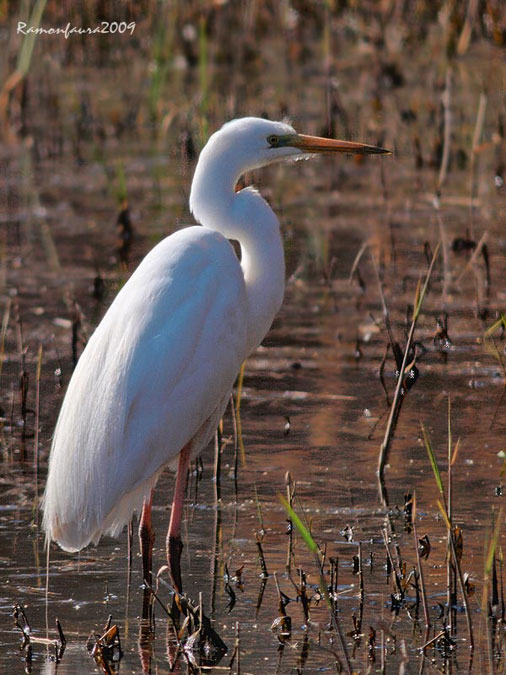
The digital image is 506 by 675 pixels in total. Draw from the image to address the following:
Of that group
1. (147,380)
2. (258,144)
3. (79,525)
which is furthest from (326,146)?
(79,525)

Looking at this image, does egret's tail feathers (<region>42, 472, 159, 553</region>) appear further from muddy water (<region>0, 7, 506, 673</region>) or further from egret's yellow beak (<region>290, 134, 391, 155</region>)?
egret's yellow beak (<region>290, 134, 391, 155</region>)

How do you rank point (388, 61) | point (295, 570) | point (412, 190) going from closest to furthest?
point (295, 570) → point (412, 190) → point (388, 61)

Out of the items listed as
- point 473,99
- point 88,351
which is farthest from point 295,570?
point 473,99

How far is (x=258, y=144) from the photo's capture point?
4789mm

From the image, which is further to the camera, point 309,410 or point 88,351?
point 309,410

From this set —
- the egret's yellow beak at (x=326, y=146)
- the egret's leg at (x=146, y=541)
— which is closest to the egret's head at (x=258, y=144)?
the egret's yellow beak at (x=326, y=146)

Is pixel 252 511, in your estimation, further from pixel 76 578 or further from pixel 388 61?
pixel 388 61

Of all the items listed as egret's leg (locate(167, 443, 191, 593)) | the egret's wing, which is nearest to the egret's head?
the egret's wing

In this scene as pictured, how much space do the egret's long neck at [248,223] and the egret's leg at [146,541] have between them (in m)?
0.74

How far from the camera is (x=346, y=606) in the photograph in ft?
13.8

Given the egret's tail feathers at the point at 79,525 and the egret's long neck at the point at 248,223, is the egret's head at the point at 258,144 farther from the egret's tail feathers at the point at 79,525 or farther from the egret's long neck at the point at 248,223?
the egret's tail feathers at the point at 79,525

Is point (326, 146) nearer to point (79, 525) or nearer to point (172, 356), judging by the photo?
point (172, 356)

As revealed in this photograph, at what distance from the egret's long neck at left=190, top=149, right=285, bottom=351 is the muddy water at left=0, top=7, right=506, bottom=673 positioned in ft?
2.52

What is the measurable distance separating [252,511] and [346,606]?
894 millimetres
